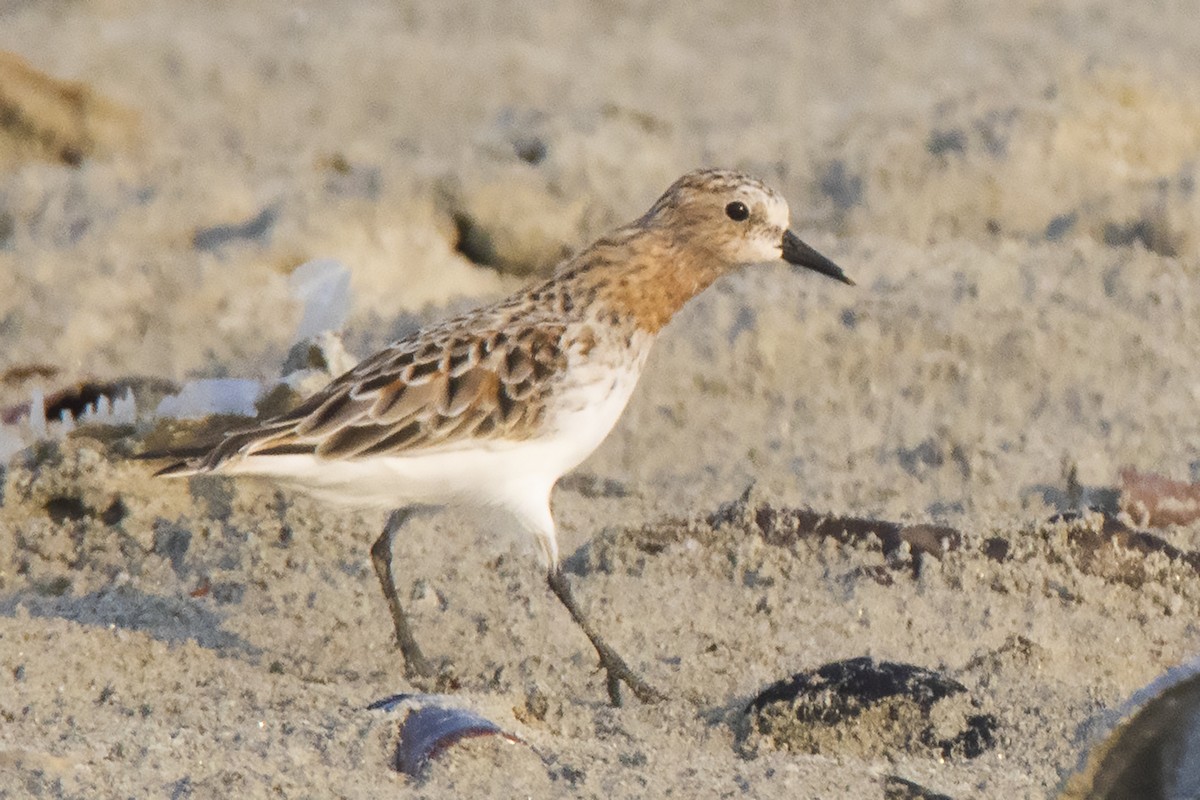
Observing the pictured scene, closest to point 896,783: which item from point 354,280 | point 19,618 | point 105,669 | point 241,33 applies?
point 105,669

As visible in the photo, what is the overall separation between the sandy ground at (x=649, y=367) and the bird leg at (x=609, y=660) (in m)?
0.06

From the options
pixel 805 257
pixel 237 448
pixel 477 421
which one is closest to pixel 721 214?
pixel 805 257

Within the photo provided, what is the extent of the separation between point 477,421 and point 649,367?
184 centimetres

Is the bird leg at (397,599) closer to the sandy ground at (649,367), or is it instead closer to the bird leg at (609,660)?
the sandy ground at (649,367)

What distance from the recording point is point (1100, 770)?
3051mm

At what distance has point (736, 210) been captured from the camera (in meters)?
4.96

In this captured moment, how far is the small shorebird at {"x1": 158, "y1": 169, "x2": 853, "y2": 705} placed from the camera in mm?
4301

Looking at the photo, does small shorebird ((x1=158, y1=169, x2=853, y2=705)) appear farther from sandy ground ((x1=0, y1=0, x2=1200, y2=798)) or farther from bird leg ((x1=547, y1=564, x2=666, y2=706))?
sandy ground ((x1=0, y1=0, x2=1200, y2=798))

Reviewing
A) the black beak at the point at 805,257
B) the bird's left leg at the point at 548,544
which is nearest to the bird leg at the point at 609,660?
the bird's left leg at the point at 548,544

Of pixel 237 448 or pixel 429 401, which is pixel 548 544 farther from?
pixel 237 448

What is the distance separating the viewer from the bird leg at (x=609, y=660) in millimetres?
4145

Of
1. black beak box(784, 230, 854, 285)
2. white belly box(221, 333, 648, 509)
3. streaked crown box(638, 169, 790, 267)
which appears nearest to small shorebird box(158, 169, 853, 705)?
white belly box(221, 333, 648, 509)

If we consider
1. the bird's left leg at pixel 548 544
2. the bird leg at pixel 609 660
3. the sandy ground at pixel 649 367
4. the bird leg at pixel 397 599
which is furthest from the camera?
the bird's left leg at pixel 548 544

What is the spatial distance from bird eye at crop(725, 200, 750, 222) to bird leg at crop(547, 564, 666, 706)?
1087 mm
